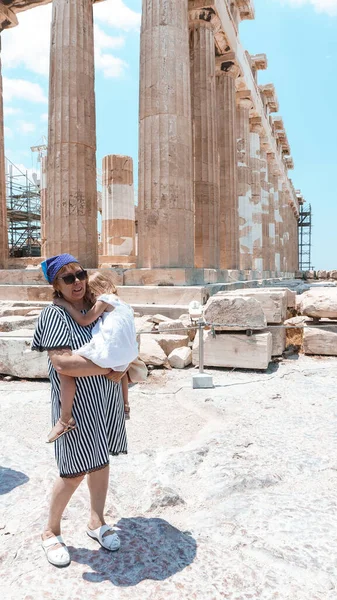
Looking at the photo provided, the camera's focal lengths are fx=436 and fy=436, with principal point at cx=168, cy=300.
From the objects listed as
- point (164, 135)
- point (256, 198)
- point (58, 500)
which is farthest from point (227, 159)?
point (58, 500)

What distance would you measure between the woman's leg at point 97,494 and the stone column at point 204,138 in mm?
11638

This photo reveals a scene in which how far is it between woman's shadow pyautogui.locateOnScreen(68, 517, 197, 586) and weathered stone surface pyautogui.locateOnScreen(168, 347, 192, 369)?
12.9ft

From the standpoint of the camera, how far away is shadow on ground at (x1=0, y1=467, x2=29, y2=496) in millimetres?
2928

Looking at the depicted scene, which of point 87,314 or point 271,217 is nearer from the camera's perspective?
point 87,314

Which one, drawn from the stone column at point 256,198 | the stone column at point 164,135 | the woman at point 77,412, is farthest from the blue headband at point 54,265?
the stone column at point 256,198

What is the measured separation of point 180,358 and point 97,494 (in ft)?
13.5

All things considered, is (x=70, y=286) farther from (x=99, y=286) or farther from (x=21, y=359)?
(x=21, y=359)

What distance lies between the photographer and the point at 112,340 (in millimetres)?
2219

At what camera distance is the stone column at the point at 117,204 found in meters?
21.8

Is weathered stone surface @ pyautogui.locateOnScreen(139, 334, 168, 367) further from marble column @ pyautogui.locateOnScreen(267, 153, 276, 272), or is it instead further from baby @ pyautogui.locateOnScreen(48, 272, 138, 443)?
marble column @ pyautogui.locateOnScreen(267, 153, 276, 272)

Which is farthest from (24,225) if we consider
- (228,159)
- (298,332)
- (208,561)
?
(208,561)

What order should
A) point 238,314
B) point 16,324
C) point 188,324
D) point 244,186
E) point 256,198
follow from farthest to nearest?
point 256,198, point 244,186, point 188,324, point 16,324, point 238,314

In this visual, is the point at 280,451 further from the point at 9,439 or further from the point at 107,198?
the point at 107,198

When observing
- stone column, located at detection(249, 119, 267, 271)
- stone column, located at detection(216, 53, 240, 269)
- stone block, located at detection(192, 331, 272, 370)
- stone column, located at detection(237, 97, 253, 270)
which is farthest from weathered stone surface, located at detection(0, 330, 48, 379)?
stone column, located at detection(249, 119, 267, 271)
